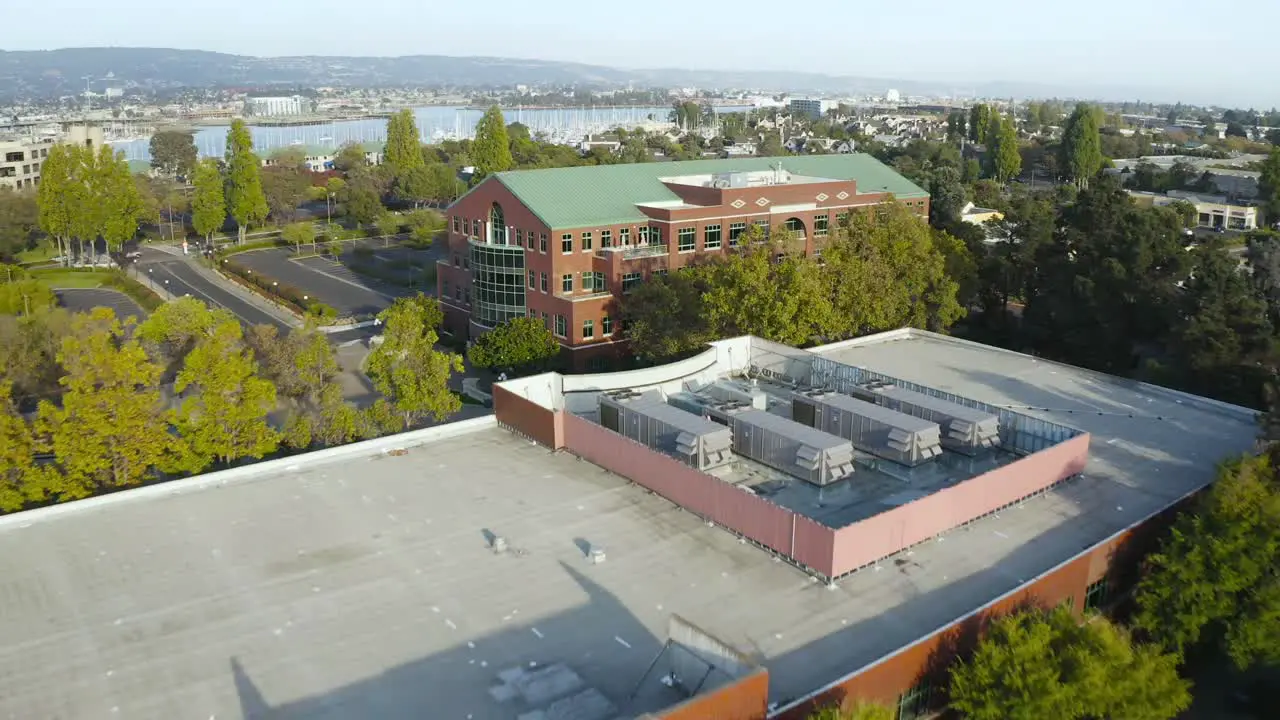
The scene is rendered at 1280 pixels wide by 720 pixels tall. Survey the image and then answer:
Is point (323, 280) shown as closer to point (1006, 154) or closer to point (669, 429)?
point (669, 429)

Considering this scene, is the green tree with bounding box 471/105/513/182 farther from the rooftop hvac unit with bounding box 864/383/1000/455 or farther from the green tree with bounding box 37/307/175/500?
the rooftop hvac unit with bounding box 864/383/1000/455

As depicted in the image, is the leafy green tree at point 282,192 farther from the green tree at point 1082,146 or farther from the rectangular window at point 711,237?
the green tree at point 1082,146

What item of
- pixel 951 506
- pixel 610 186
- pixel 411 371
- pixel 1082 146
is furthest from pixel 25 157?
pixel 951 506

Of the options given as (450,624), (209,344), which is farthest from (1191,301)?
(209,344)

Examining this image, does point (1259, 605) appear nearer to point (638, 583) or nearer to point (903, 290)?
point (638, 583)

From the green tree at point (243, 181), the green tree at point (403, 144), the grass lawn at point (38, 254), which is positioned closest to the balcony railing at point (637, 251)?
the green tree at point (243, 181)

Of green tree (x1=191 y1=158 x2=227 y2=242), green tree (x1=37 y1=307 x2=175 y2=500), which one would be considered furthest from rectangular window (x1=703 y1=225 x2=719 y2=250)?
green tree (x1=191 y1=158 x2=227 y2=242)
